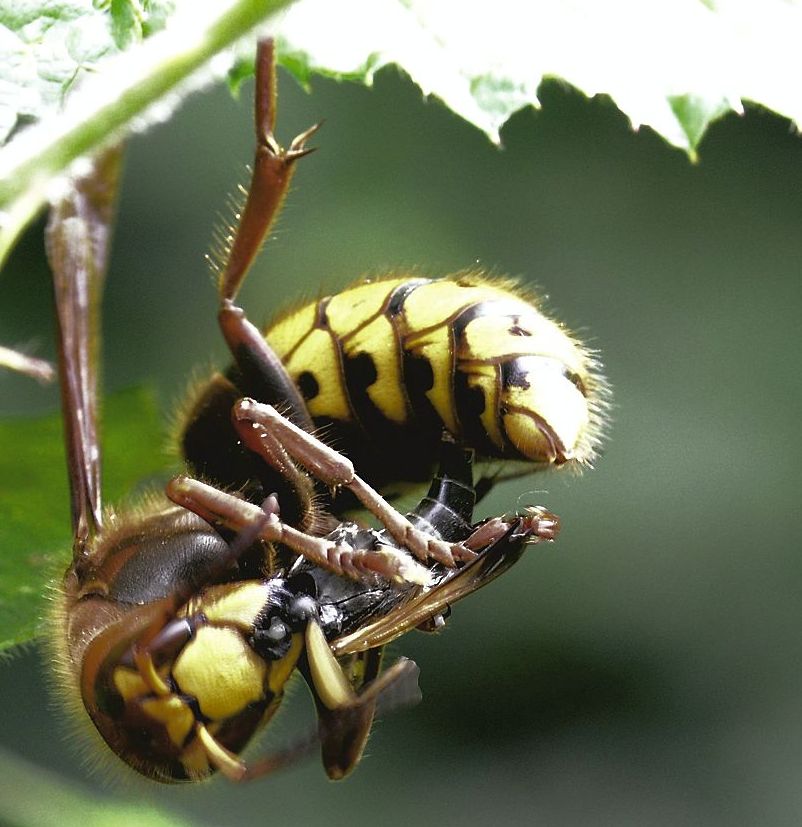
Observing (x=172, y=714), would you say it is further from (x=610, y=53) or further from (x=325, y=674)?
(x=610, y=53)

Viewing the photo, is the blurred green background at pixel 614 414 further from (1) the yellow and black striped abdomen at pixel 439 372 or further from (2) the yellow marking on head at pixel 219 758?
(2) the yellow marking on head at pixel 219 758

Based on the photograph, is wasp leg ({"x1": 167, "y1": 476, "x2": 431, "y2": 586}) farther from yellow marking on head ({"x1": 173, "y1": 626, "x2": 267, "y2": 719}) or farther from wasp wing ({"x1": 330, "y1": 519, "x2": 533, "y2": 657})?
yellow marking on head ({"x1": 173, "y1": 626, "x2": 267, "y2": 719})

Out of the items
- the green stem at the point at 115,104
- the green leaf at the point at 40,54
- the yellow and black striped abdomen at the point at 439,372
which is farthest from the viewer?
the yellow and black striped abdomen at the point at 439,372

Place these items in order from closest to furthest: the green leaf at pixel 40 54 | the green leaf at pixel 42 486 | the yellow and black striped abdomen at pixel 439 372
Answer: the green leaf at pixel 40 54 → the yellow and black striped abdomen at pixel 439 372 → the green leaf at pixel 42 486

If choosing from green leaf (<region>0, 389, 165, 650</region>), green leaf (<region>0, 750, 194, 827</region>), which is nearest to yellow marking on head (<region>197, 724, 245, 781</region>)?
green leaf (<region>0, 389, 165, 650</region>)

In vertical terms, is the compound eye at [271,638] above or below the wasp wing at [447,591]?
below

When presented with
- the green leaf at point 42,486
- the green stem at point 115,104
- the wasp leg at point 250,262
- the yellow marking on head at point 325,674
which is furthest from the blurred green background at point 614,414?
the green stem at point 115,104
